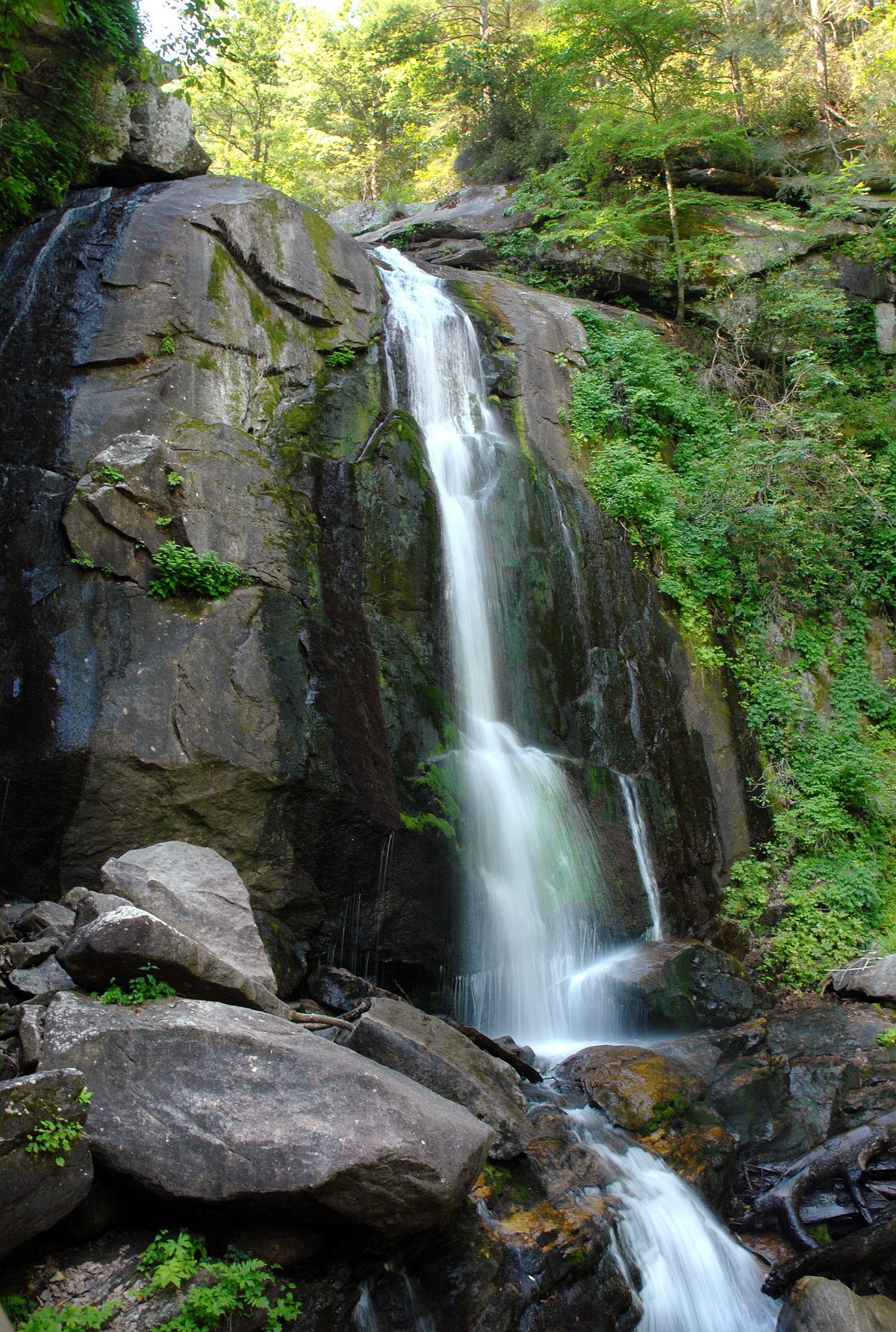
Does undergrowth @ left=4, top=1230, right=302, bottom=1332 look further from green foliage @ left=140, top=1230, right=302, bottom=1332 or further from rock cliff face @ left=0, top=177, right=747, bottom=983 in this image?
rock cliff face @ left=0, top=177, right=747, bottom=983

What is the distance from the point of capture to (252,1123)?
3.96 metres

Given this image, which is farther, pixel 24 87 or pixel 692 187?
pixel 692 187

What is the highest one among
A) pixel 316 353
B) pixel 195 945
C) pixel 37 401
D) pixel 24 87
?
pixel 24 87

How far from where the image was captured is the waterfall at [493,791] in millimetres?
8359

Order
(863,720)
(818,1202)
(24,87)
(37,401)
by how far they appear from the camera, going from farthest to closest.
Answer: (863,720), (24,87), (37,401), (818,1202)

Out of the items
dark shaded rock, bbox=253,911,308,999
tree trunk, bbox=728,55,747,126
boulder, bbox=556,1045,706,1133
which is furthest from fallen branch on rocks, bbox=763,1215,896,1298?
tree trunk, bbox=728,55,747,126

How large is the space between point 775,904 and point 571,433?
23.9ft

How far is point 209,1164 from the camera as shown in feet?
12.4

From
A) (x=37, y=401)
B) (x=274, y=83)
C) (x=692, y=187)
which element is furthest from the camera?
(x=274, y=83)

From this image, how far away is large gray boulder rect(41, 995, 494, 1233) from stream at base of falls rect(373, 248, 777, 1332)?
2.08 ft

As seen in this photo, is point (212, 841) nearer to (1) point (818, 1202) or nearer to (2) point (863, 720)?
A: (1) point (818, 1202)

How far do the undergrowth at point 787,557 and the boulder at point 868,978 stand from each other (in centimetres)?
30

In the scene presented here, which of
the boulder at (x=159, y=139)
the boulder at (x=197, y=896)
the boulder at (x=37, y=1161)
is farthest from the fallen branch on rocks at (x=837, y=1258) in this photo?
the boulder at (x=159, y=139)

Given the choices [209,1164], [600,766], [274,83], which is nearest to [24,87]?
[600,766]
